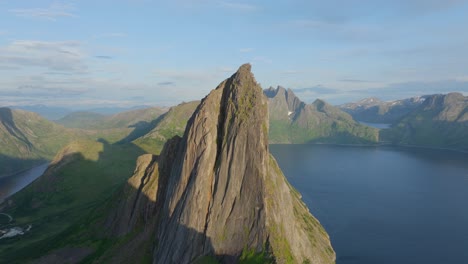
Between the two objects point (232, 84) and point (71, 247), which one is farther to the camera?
point (71, 247)

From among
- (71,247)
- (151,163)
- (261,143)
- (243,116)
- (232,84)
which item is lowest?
(71,247)

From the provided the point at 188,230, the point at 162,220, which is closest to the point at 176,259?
the point at 188,230

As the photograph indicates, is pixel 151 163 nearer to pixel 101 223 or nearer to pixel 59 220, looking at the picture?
pixel 101 223

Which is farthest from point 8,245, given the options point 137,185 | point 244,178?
point 244,178

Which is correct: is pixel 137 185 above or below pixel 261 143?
below

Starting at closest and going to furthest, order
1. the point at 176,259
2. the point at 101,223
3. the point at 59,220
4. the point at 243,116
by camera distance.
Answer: the point at 176,259 → the point at 243,116 → the point at 101,223 → the point at 59,220

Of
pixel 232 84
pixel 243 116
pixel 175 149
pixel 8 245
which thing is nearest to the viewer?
pixel 243 116

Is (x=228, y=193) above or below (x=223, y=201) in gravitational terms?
above
